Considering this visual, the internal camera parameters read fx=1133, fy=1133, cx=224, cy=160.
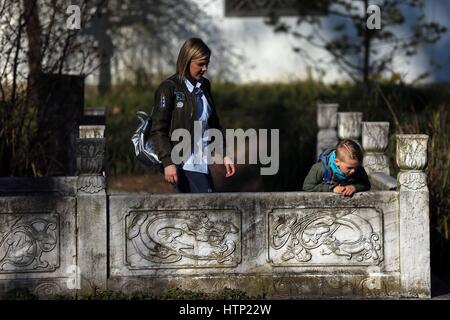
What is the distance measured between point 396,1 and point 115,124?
502 centimetres

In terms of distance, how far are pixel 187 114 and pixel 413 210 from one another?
179cm

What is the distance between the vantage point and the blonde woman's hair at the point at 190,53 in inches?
325

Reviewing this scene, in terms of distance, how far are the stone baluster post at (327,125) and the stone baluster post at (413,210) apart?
12.7 ft

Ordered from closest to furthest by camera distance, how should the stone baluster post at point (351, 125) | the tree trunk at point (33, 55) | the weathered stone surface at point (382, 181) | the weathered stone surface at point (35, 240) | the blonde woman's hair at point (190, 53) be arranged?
the weathered stone surface at point (35, 240) < the blonde woman's hair at point (190, 53) < the weathered stone surface at point (382, 181) < the stone baluster post at point (351, 125) < the tree trunk at point (33, 55)

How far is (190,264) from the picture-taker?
26.8ft

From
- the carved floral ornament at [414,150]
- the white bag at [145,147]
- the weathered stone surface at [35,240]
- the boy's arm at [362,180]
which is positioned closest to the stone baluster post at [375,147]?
the boy's arm at [362,180]

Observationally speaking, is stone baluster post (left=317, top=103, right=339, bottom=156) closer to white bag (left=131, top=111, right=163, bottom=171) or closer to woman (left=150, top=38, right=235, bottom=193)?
woman (left=150, top=38, right=235, bottom=193)

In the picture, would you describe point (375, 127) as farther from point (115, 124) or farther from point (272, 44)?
point (272, 44)

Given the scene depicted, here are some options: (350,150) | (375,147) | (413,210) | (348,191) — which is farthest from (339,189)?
(375,147)

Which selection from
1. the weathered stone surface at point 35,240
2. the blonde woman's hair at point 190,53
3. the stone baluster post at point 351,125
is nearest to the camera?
the weathered stone surface at point 35,240

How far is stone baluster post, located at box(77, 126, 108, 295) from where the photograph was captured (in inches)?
316

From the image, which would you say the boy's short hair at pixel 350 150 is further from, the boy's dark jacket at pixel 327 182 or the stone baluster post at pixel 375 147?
the stone baluster post at pixel 375 147

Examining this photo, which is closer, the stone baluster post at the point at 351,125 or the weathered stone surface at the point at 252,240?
the weathered stone surface at the point at 252,240

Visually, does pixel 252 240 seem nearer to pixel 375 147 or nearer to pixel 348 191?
pixel 348 191
